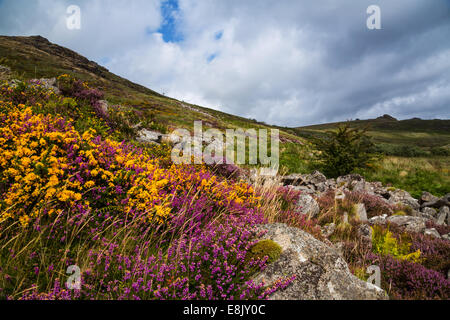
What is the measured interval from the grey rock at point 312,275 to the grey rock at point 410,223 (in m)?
3.72

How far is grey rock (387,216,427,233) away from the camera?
16.4ft

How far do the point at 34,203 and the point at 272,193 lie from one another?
14.7 ft

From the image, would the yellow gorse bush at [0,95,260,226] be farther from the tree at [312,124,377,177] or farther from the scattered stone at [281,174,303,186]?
the tree at [312,124,377,177]

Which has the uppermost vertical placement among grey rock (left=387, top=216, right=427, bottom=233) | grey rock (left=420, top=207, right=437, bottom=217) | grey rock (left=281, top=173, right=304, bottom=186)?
grey rock (left=281, top=173, right=304, bottom=186)

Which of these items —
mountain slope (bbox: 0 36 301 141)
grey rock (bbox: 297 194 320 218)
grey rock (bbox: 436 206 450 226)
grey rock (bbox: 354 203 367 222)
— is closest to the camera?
grey rock (bbox: 297 194 320 218)

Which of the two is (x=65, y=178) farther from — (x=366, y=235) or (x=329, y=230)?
(x=366, y=235)

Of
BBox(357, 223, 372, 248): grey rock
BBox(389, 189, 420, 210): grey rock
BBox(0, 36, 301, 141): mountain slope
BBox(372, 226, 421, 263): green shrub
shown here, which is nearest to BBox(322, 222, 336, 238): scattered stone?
BBox(357, 223, 372, 248): grey rock

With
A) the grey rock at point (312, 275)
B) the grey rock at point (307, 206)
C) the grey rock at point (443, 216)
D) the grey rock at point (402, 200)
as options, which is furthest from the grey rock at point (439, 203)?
the grey rock at point (312, 275)

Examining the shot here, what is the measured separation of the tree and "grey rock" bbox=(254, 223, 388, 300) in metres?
10.2

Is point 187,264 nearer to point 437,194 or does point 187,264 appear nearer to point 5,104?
point 5,104

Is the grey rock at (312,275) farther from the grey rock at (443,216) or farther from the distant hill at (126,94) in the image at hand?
the distant hill at (126,94)

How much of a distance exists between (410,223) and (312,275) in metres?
4.52

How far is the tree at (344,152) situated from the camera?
38.1ft

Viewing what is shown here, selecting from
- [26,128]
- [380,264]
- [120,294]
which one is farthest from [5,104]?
[380,264]
